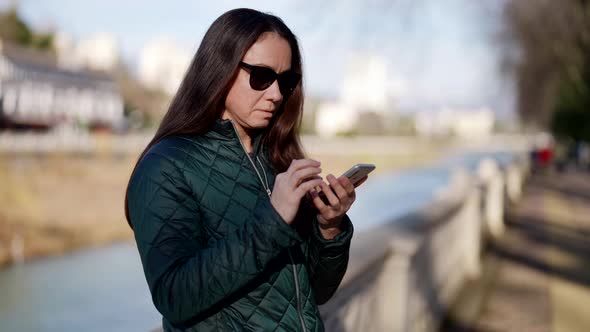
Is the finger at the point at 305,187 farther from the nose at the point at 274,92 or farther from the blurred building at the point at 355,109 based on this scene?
the blurred building at the point at 355,109

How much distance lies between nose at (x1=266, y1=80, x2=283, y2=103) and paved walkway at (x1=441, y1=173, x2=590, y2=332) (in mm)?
4685

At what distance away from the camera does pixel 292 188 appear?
1.41 m

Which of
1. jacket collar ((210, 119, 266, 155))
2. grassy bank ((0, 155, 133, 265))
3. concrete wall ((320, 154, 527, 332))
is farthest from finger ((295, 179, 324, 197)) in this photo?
grassy bank ((0, 155, 133, 265))

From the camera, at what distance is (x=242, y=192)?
5.27 feet

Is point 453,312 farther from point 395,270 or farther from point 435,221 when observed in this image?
point 395,270

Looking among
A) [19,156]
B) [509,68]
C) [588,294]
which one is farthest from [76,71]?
[588,294]

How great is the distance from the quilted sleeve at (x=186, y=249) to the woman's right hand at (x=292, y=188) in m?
0.02

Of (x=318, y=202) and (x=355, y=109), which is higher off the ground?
(x=318, y=202)

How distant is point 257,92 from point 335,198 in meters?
0.33

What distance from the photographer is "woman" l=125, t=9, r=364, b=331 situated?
4.58ft

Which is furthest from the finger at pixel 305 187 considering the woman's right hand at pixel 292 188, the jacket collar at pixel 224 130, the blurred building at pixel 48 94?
the blurred building at pixel 48 94

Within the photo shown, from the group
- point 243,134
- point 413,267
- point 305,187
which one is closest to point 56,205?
point 413,267

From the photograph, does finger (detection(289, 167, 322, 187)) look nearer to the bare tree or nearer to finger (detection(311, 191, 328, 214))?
A: finger (detection(311, 191, 328, 214))

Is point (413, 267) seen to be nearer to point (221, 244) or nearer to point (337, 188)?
point (337, 188)
